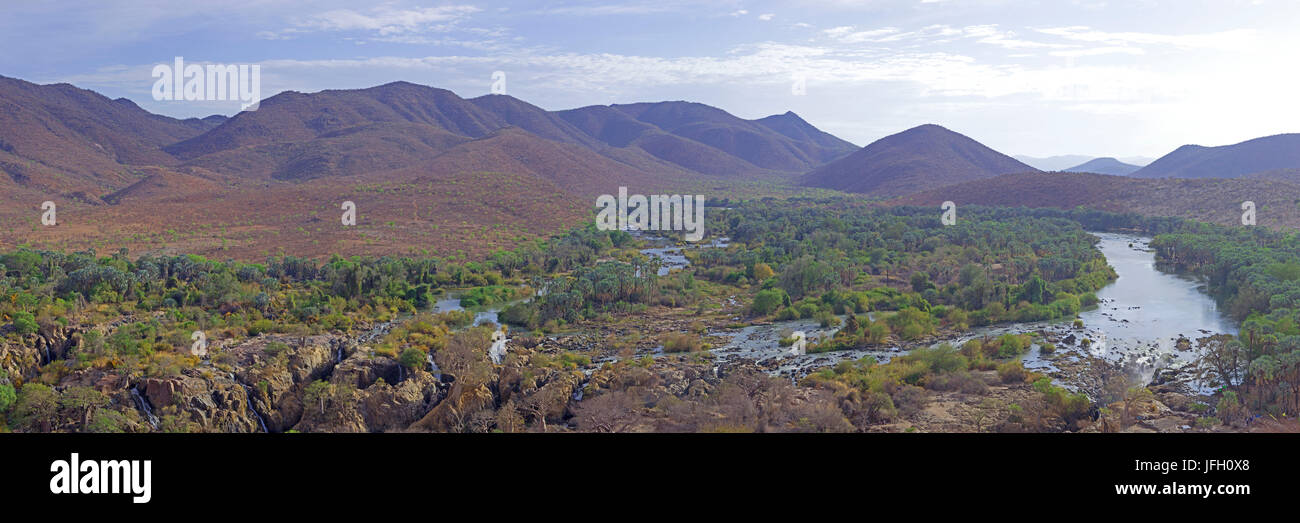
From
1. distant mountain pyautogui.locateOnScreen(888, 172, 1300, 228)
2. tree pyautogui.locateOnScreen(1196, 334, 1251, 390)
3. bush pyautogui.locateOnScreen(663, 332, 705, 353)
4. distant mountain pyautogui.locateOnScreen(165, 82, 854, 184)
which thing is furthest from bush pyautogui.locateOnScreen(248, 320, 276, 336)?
distant mountain pyautogui.locateOnScreen(165, 82, 854, 184)

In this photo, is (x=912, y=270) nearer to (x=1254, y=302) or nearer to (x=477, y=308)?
(x=1254, y=302)

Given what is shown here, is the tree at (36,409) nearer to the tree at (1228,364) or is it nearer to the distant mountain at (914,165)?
the tree at (1228,364)

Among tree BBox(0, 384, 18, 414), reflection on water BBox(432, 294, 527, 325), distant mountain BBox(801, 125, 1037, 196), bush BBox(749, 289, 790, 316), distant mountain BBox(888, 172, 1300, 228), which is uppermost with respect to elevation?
distant mountain BBox(801, 125, 1037, 196)

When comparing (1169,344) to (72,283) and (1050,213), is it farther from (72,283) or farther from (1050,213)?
(1050,213)

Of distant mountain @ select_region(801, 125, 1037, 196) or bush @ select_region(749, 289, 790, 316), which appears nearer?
bush @ select_region(749, 289, 790, 316)

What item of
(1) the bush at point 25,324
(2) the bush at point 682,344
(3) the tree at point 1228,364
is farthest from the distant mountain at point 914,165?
(1) the bush at point 25,324

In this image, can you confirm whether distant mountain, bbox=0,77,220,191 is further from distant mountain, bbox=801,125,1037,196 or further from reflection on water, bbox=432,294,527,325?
distant mountain, bbox=801,125,1037,196
